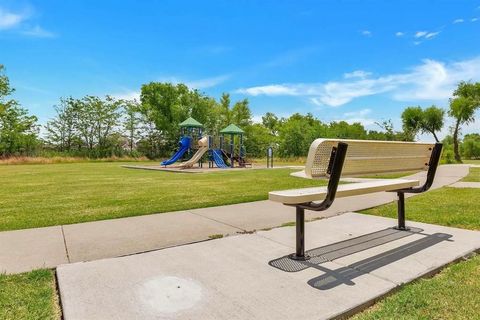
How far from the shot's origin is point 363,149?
323cm

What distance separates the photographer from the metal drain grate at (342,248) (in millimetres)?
3092

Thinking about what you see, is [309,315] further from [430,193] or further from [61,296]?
[430,193]

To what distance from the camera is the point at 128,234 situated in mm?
4234

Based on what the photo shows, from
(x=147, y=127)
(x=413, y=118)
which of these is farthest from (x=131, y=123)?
(x=413, y=118)

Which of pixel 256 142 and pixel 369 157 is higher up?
pixel 256 142

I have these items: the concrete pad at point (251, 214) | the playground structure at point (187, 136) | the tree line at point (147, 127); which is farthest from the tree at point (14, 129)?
the concrete pad at point (251, 214)

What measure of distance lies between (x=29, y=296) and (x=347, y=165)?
2654 mm

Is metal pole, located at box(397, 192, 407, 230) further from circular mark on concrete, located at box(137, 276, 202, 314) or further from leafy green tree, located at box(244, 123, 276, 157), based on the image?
leafy green tree, located at box(244, 123, 276, 157)

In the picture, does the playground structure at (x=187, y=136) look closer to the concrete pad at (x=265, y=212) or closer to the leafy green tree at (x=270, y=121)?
the concrete pad at (x=265, y=212)

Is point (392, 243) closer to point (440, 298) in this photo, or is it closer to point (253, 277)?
point (440, 298)

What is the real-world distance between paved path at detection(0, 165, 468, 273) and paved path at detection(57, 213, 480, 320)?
1.14ft

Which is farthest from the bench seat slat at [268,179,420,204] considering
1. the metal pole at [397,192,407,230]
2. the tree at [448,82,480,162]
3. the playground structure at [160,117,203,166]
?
the tree at [448,82,480,162]

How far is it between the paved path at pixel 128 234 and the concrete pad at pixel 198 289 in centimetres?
42

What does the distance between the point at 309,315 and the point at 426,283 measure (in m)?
1.11
